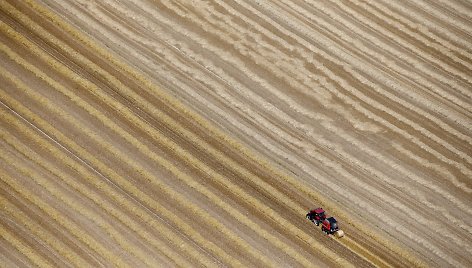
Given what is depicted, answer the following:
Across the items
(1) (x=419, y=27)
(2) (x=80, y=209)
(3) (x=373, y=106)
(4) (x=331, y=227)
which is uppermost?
(1) (x=419, y=27)

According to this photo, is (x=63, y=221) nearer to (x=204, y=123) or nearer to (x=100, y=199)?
(x=100, y=199)

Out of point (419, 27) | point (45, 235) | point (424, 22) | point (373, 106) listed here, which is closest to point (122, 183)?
point (45, 235)

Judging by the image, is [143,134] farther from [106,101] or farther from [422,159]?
[422,159]

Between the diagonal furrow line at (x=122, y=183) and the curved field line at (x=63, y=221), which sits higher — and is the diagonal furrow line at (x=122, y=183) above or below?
above

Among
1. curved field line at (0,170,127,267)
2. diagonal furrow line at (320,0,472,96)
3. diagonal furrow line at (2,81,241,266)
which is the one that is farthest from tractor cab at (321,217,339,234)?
diagonal furrow line at (320,0,472,96)

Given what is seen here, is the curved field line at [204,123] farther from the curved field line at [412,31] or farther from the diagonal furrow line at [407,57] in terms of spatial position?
the curved field line at [412,31]

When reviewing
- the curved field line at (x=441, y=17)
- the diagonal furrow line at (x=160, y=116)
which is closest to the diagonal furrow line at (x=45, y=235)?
the diagonal furrow line at (x=160, y=116)

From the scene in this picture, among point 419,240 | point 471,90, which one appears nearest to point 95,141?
point 419,240
